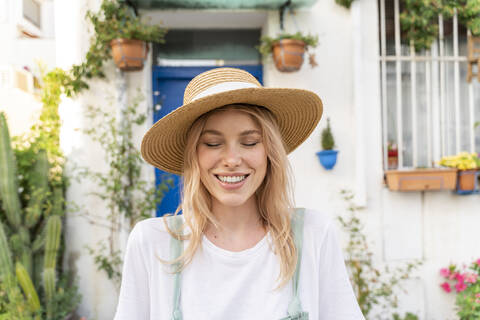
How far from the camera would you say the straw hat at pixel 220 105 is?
1.14m

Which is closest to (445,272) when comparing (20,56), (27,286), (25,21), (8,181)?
(27,286)

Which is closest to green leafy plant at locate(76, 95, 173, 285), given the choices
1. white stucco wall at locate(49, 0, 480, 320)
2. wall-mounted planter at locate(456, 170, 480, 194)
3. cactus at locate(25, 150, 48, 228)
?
white stucco wall at locate(49, 0, 480, 320)

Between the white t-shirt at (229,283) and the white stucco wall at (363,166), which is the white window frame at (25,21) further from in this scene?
the white t-shirt at (229,283)

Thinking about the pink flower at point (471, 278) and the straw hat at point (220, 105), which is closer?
the straw hat at point (220, 105)

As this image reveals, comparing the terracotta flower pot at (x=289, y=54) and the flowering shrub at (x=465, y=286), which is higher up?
the terracotta flower pot at (x=289, y=54)

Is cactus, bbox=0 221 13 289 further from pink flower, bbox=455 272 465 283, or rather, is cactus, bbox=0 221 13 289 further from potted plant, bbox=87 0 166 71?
pink flower, bbox=455 272 465 283

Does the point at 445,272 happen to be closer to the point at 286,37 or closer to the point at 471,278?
the point at 471,278

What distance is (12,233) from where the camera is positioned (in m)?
3.30

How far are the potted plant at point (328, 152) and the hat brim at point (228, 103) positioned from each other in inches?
87.3

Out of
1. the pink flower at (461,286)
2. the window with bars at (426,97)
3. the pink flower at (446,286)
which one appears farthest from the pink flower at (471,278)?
Answer: the window with bars at (426,97)

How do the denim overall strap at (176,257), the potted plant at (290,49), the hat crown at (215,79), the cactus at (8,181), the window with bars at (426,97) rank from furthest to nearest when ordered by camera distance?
the window with bars at (426,97) < the potted plant at (290,49) < the cactus at (8,181) < the hat crown at (215,79) < the denim overall strap at (176,257)

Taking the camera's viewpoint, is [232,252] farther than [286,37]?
No

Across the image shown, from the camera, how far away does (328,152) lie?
3660 mm

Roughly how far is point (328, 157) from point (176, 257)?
8.97ft
